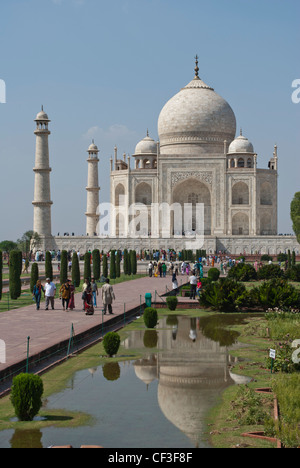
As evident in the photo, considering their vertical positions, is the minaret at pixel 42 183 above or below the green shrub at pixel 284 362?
above

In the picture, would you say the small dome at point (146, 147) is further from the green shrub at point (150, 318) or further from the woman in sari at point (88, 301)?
the green shrub at point (150, 318)

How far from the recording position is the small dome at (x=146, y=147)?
143 ft

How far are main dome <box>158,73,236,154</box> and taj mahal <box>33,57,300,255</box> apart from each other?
2.4 inches

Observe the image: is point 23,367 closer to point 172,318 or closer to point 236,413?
point 236,413

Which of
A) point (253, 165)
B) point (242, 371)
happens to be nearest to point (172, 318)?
point (242, 371)

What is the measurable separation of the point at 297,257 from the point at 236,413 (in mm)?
28943

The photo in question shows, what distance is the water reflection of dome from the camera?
7.58 m

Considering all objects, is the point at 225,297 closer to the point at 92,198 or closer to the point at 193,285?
the point at 193,285

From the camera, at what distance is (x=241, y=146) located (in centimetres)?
4134

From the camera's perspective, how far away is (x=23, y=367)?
7.71m

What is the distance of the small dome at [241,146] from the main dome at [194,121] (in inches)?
60.9

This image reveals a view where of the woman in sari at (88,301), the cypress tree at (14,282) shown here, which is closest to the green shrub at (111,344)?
the woman in sari at (88,301)

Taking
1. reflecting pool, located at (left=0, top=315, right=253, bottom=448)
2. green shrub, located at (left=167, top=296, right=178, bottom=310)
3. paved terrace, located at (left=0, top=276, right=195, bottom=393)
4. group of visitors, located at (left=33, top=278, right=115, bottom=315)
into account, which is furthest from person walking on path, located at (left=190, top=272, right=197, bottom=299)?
reflecting pool, located at (left=0, top=315, right=253, bottom=448)
